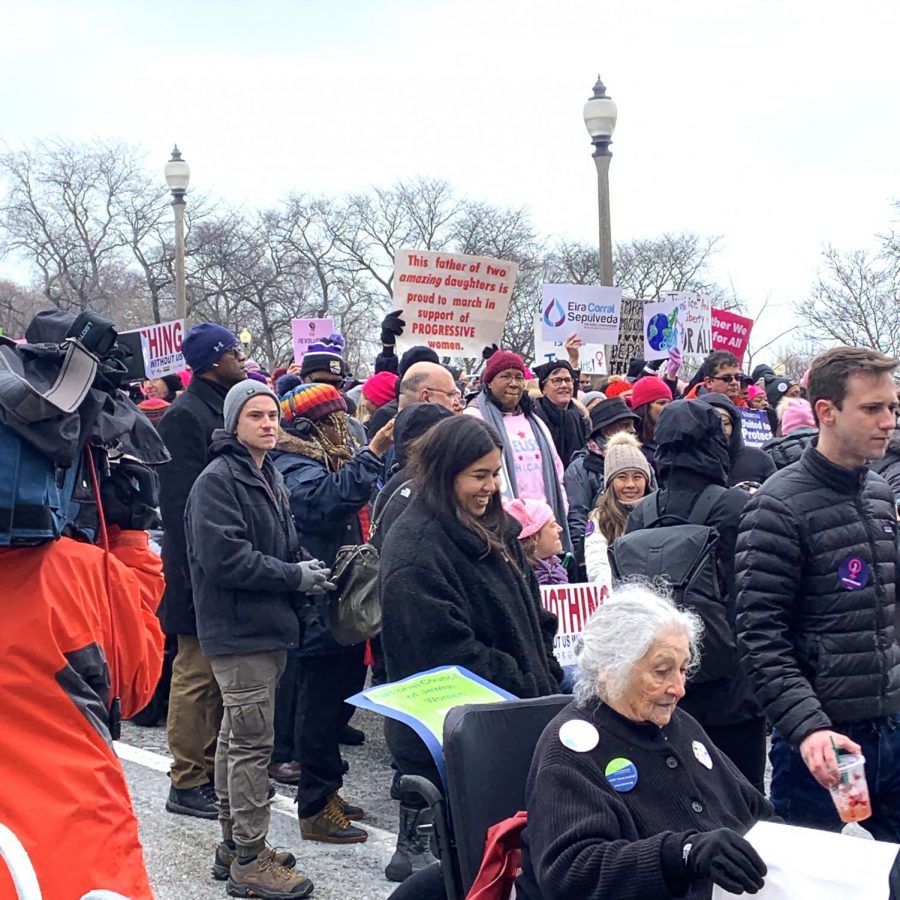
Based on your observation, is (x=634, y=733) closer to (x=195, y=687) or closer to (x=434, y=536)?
(x=434, y=536)

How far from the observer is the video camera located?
127 inches

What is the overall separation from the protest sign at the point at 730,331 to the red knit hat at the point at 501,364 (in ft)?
25.0

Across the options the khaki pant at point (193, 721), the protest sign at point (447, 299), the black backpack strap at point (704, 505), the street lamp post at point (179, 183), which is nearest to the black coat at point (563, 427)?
the protest sign at point (447, 299)

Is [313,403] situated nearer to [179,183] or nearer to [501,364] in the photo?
[501,364]

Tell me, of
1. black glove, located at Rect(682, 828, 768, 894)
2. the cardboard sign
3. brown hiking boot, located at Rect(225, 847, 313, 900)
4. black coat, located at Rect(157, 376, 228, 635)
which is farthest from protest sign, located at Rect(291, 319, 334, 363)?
black glove, located at Rect(682, 828, 768, 894)

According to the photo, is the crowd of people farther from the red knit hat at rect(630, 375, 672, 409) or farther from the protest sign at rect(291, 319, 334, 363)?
the protest sign at rect(291, 319, 334, 363)

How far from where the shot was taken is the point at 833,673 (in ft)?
12.8

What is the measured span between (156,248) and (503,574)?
43976 mm

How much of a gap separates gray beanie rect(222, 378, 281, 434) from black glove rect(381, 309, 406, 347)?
4024 mm

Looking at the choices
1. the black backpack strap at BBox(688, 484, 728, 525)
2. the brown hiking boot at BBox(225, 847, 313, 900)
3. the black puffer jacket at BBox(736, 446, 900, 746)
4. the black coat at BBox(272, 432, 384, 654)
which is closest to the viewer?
the black puffer jacket at BBox(736, 446, 900, 746)

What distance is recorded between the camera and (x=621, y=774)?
3.15m

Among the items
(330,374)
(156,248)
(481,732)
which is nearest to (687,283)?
(156,248)

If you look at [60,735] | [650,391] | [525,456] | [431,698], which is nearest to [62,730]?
[60,735]

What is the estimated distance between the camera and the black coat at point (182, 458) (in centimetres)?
648
